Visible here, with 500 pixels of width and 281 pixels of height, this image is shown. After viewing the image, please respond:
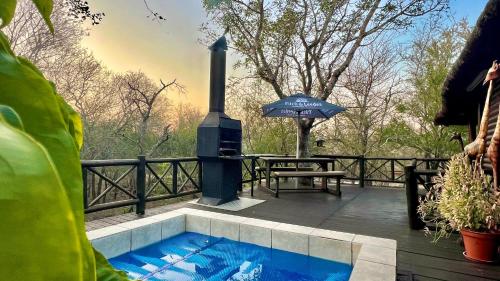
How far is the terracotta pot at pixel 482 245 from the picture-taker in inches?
114

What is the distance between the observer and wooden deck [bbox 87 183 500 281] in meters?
2.83

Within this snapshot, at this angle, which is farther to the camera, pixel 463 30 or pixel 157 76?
pixel 157 76

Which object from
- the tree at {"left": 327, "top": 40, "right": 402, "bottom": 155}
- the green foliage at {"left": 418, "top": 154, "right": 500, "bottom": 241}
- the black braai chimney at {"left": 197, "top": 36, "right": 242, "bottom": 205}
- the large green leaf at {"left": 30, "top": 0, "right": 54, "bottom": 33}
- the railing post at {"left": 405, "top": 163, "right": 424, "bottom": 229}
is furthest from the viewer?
the tree at {"left": 327, "top": 40, "right": 402, "bottom": 155}

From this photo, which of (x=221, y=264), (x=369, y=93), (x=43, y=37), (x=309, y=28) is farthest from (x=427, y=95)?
(x=43, y=37)

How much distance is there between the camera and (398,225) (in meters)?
4.47

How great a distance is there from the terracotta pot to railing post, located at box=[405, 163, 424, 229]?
3.58ft

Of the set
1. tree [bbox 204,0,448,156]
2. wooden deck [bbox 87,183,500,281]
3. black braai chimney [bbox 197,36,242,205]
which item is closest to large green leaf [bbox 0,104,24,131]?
wooden deck [bbox 87,183,500,281]

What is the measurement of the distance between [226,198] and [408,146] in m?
8.42

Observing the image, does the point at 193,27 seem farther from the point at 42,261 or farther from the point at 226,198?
the point at 42,261

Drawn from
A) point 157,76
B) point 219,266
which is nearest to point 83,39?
point 157,76

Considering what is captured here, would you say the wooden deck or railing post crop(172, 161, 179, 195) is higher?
railing post crop(172, 161, 179, 195)

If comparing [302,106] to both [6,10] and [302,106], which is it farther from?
[6,10]

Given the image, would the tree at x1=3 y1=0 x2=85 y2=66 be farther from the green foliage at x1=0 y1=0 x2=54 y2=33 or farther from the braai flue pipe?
the green foliage at x1=0 y1=0 x2=54 y2=33

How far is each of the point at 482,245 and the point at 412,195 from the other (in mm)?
1219
